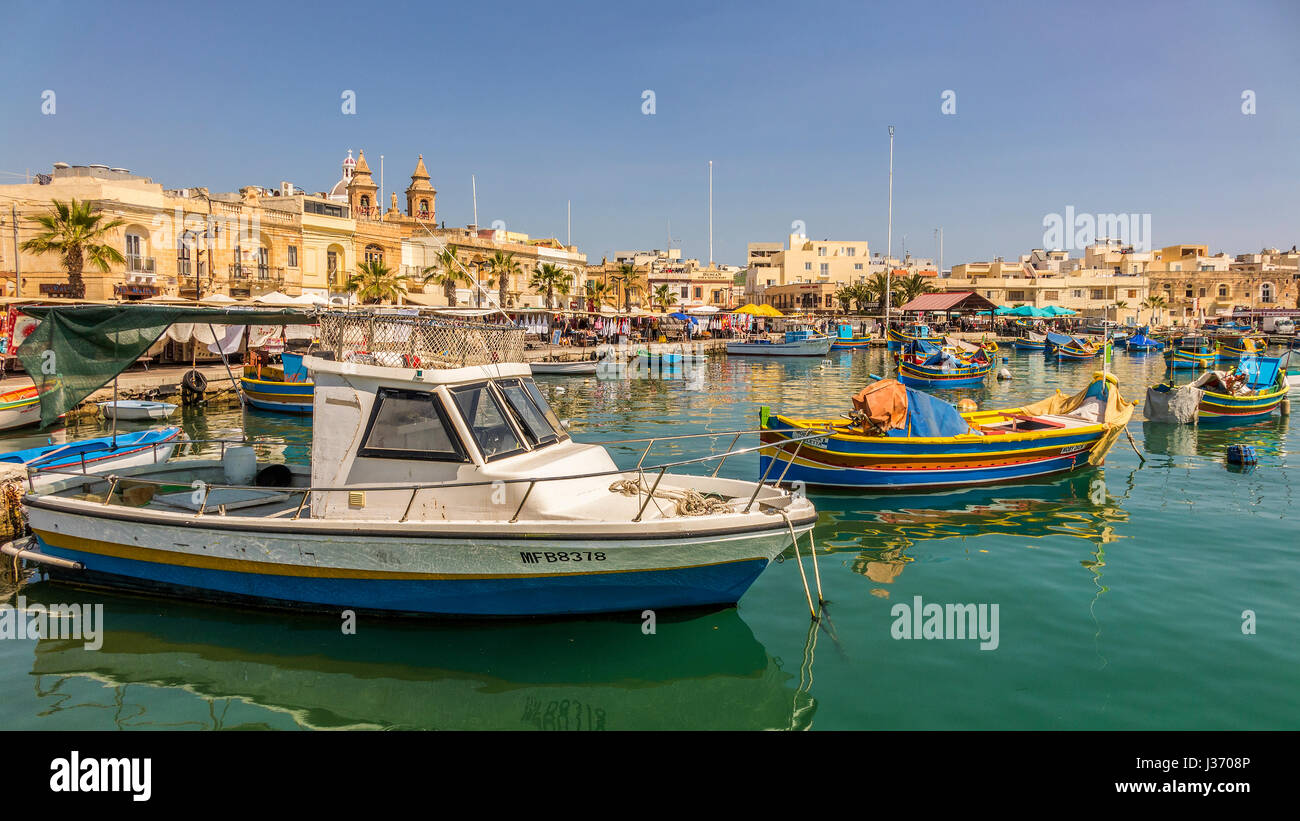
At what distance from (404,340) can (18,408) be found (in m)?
19.7

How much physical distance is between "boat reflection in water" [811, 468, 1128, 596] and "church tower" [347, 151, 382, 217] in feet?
191

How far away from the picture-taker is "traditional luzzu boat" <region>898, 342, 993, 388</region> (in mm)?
42188

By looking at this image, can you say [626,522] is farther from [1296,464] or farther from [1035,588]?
[1296,464]

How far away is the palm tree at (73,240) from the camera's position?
106 ft

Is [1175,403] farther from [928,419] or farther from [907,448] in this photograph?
[907,448]

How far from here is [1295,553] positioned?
486 inches

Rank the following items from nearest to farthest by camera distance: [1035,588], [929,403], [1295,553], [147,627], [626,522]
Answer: [626,522] → [147,627] → [1035,588] → [1295,553] → [929,403]

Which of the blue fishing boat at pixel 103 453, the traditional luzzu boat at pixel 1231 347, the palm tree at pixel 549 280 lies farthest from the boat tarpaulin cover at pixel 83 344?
the traditional luzzu boat at pixel 1231 347

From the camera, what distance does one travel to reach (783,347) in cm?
6238

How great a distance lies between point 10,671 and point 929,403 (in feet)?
50.4

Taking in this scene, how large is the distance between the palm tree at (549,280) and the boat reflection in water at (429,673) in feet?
195

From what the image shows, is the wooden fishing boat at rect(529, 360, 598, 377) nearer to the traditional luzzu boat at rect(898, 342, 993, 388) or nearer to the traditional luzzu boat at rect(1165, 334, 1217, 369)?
the traditional luzzu boat at rect(898, 342, 993, 388)

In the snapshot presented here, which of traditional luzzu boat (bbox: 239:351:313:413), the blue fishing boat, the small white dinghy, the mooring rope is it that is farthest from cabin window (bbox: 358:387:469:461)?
traditional luzzu boat (bbox: 239:351:313:413)
